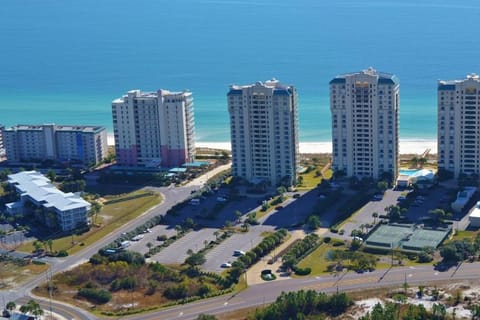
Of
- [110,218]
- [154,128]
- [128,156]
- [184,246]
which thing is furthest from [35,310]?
[128,156]

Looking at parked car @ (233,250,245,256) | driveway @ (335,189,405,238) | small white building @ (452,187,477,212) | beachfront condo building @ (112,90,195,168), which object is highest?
beachfront condo building @ (112,90,195,168)

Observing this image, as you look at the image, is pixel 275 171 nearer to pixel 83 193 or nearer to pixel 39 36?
pixel 83 193

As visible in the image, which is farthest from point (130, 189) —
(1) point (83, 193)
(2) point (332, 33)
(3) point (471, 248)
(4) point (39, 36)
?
(4) point (39, 36)

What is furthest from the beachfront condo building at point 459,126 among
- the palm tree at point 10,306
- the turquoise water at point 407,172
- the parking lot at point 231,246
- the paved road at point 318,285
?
the palm tree at point 10,306

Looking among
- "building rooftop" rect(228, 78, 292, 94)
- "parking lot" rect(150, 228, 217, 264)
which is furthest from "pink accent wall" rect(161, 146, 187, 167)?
"parking lot" rect(150, 228, 217, 264)

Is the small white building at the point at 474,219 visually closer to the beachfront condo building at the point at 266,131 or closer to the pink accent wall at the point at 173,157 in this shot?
the beachfront condo building at the point at 266,131

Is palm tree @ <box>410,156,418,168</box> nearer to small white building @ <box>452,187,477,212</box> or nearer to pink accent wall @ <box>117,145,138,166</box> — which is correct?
small white building @ <box>452,187,477,212</box>
